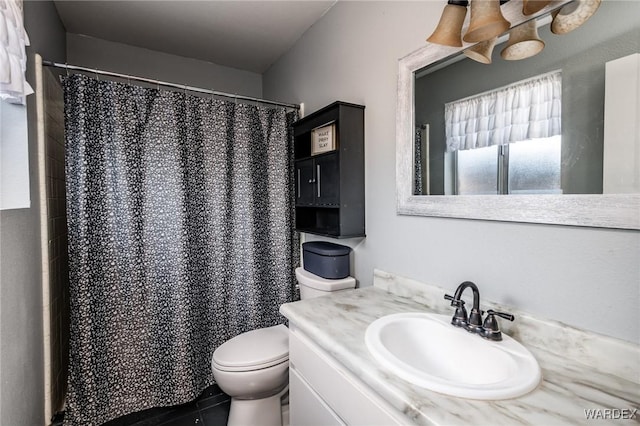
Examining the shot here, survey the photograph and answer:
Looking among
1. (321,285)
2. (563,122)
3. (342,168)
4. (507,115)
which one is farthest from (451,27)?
(321,285)

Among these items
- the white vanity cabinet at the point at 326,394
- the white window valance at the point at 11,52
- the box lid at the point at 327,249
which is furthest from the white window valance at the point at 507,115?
the white window valance at the point at 11,52

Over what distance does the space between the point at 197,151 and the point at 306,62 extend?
104 centimetres

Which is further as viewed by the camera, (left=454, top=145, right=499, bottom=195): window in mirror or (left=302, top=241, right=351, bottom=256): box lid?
(left=302, top=241, right=351, bottom=256): box lid

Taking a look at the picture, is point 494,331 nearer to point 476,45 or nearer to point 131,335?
point 476,45

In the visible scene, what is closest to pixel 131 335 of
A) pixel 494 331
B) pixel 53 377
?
pixel 53 377

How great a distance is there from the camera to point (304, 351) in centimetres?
114

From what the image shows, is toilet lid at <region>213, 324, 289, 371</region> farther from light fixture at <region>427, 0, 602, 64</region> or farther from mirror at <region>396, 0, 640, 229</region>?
light fixture at <region>427, 0, 602, 64</region>

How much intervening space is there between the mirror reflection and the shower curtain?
1182 mm

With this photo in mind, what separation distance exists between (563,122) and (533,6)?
36 centimetres

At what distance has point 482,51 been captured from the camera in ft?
3.50

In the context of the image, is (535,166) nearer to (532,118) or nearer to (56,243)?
(532,118)

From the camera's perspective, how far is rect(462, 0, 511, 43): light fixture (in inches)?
35.9

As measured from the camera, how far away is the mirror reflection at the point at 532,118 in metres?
0.80

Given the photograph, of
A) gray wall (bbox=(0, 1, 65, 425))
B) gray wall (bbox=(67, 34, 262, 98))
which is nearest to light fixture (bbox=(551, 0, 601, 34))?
gray wall (bbox=(0, 1, 65, 425))
